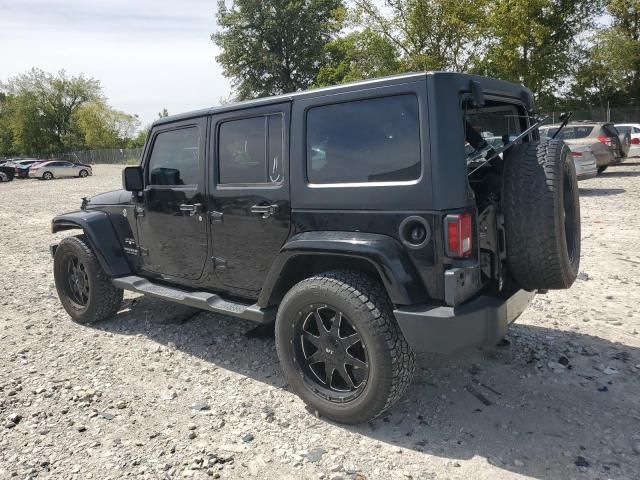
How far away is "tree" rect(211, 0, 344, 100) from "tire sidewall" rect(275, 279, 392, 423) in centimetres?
4246

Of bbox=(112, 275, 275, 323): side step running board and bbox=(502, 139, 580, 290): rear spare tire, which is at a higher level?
bbox=(502, 139, 580, 290): rear spare tire

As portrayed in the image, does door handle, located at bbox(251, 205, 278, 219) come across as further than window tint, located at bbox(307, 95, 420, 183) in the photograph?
Yes

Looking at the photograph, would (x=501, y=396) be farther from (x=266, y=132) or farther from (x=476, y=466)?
(x=266, y=132)

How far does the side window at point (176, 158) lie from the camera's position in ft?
13.5

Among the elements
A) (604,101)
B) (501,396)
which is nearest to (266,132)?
(501,396)

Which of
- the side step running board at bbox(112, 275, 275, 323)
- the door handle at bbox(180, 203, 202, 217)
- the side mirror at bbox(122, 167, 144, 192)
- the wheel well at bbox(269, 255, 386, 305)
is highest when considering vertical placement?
the side mirror at bbox(122, 167, 144, 192)

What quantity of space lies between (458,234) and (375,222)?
1.60 ft

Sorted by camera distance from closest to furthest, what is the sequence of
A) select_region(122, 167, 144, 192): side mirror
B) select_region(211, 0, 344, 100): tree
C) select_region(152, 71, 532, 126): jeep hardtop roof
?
select_region(152, 71, 532, 126): jeep hardtop roof, select_region(122, 167, 144, 192): side mirror, select_region(211, 0, 344, 100): tree

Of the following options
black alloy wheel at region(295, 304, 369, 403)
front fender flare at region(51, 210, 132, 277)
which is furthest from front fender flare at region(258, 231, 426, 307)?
front fender flare at region(51, 210, 132, 277)

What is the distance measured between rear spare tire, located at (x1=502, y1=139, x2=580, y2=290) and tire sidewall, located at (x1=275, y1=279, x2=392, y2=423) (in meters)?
0.94

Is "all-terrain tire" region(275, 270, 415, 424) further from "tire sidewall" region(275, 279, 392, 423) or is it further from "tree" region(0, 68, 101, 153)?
"tree" region(0, 68, 101, 153)

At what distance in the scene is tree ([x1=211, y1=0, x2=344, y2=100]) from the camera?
44.0 m

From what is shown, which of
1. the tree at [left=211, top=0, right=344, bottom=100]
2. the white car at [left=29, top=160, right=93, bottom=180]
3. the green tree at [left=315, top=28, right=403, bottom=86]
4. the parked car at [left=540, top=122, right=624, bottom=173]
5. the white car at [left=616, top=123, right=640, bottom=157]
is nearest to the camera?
the parked car at [left=540, top=122, right=624, bottom=173]

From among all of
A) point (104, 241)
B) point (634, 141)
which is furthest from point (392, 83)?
point (634, 141)
